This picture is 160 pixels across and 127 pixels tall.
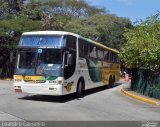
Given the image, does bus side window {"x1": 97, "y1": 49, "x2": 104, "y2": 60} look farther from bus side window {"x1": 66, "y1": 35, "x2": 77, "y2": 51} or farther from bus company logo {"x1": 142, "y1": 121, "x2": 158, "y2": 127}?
bus company logo {"x1": 142, "y1": 121, "x2": 158, "y2": 127}

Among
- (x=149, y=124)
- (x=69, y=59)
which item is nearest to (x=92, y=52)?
(x=69, y=59)

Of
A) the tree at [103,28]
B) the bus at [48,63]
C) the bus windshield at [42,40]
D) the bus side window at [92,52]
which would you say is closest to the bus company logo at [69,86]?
the bus at [48,63]

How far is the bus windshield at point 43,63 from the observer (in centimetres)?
1620

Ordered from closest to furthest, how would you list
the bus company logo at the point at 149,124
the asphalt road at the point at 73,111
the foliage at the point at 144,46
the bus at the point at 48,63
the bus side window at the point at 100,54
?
the bus company logo at the point at 149,124, the asphalt road at the point at 73,111, the bus at the point at 48,63, the foliage at the point at 144,46, the bus side window at the point at 100,54

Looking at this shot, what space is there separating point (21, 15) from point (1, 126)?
34028 mm

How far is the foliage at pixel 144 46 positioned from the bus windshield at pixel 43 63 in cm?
606

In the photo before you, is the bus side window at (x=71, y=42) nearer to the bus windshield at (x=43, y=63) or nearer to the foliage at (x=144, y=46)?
the bus windshield at (x=43, y=63)

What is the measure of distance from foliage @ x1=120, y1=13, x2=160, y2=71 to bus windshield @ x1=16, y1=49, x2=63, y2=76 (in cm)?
606

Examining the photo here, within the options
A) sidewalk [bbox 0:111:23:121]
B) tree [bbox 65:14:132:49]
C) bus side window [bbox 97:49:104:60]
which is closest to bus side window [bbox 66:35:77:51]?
bus side window [bbox 97:49:104:60]

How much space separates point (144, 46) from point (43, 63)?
7175 millimetres

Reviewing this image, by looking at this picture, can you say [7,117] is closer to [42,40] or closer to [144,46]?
[42,40]

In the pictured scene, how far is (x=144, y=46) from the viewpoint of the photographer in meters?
21.2

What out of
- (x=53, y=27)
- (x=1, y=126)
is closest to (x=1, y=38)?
(x=53, y=27)

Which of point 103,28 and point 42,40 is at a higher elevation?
point 103,28
